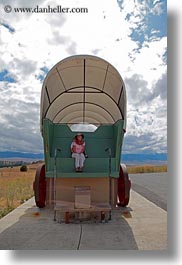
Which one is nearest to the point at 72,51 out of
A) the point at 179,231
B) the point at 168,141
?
the point at 168,141

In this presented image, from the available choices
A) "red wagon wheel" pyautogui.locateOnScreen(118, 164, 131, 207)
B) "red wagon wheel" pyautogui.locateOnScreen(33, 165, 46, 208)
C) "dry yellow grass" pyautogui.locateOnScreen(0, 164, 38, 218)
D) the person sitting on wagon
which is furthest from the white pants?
"red wagon wheel" pyautogui.locateOnScreen(118, 164, 131, 207)

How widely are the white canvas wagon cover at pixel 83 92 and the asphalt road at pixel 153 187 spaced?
153 cm

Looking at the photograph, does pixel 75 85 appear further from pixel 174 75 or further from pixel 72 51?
pixel 174 75

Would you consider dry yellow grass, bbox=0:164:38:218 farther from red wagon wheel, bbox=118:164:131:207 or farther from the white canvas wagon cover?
red wagon wheel, bbox=118:164:131:207

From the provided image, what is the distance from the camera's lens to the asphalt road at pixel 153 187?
727 centimetres

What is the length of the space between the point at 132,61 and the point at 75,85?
2058 millimetres

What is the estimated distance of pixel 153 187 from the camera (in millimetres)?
9531

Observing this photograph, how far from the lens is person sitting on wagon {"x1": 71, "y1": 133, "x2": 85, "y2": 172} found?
19.5 ft

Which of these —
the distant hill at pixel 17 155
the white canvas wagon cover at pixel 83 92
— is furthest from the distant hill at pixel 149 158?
the distant hill at pixel 17 155

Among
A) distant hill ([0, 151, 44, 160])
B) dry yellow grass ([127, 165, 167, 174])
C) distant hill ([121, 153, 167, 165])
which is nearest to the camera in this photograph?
distant hill ([121, 153, 167, 165])

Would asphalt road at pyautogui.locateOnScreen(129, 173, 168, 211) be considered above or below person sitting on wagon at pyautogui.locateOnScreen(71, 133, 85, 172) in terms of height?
below

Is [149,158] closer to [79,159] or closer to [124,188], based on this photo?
[79,159]

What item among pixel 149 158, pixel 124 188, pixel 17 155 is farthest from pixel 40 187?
pixel 149 158

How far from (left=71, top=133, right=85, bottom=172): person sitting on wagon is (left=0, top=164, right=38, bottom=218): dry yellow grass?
0.92m
